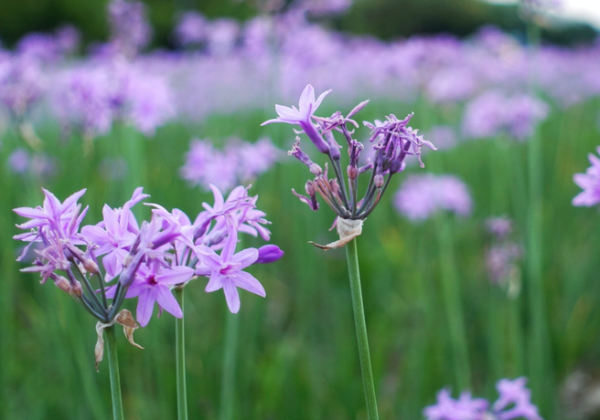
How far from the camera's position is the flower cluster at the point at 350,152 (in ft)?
2.56

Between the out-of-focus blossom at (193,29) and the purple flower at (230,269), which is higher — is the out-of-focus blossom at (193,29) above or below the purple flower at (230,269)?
above

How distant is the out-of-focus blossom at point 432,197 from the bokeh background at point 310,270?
0.11m

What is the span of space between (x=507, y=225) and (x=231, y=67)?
641 cm

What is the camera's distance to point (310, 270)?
299 cm

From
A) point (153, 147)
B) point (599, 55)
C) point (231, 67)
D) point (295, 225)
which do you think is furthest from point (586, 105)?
point (295, 225)

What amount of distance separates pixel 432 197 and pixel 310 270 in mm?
761

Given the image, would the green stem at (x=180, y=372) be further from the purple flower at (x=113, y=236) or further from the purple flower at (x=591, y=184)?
the purple flower at (x=591, y=184)

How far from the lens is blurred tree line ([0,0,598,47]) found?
16453mm

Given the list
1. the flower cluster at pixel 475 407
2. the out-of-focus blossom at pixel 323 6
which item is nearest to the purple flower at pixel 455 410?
the flower cluster at pixel 475 407

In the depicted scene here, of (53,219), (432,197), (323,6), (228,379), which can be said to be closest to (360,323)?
(53,219)

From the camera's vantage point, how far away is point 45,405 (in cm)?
199

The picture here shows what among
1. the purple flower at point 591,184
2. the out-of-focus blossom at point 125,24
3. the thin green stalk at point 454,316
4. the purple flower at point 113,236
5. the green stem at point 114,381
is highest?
the out-of-focus blossom at point 125,24

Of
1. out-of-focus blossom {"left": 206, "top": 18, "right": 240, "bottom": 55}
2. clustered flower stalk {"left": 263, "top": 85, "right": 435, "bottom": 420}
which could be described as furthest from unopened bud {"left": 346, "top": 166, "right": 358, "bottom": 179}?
out-of-focus blossom {"left": 206, "top": 18, "right": 240, "bottom": 55}

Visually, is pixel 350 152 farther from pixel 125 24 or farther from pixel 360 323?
pixel 125 24
